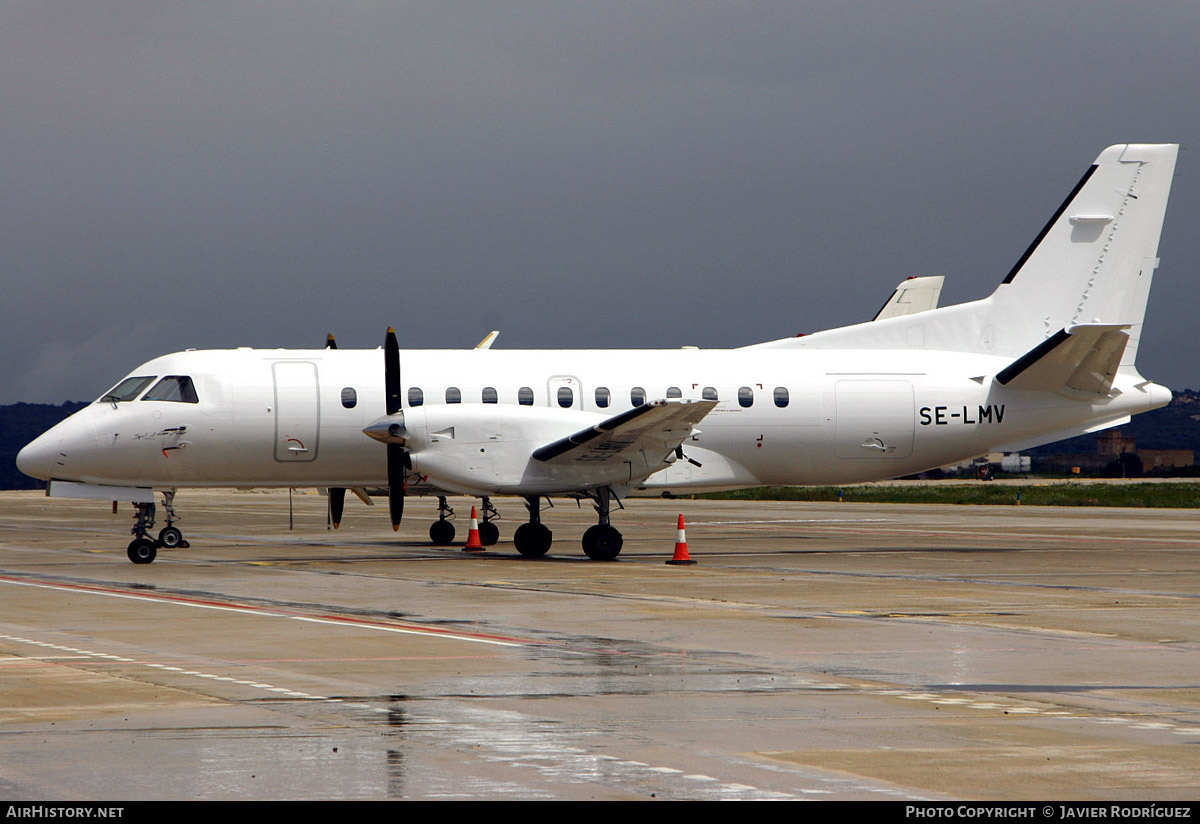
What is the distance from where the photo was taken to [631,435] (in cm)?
2278

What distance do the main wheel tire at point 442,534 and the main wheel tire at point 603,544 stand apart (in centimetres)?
594

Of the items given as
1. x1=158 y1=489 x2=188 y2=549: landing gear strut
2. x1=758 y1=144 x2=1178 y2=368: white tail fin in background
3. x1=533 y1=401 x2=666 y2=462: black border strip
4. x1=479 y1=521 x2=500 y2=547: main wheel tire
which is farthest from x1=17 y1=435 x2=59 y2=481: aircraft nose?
x1=758 y1=144 x2=1178 y2=368: white tail fin in background

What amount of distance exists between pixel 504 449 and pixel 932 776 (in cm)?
1656

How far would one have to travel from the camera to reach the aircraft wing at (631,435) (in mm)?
21859

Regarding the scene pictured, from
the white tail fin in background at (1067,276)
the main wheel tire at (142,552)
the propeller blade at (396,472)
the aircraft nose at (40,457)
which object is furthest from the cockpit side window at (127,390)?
the white tail fin in background at (1067,276)

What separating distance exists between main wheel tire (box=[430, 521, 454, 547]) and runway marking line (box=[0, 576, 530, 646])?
32.1 ft

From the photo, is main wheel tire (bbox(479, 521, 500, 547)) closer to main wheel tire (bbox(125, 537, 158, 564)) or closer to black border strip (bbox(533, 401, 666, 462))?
black border strip (bbox(533, 401, 666, 462))

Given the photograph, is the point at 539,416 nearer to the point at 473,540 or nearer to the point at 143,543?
the point at 473,540

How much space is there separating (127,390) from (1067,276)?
1813cm

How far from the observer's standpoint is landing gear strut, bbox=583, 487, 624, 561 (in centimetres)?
2359

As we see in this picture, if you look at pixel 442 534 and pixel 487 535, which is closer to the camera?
pixel 487 535

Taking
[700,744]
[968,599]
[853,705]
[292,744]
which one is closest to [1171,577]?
[968,599]

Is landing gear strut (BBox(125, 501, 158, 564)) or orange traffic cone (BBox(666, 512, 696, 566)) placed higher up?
landing gear strut (BBox(125, 501, 158, 564))

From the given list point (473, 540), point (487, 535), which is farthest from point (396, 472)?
point (487, 535)
